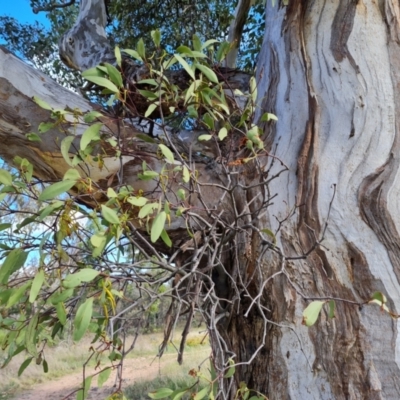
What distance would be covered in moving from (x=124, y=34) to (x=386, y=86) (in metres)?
3.67

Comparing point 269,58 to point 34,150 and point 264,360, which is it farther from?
point 264,360

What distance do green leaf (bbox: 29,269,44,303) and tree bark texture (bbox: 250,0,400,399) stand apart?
57cm

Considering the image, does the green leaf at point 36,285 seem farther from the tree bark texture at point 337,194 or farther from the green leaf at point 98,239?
the tree bark texture at point 337,194

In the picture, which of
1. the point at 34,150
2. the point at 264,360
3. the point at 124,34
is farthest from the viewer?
the point at 124,34

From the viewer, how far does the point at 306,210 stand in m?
1.24

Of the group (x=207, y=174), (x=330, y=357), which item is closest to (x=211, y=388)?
(x=330, y=357)

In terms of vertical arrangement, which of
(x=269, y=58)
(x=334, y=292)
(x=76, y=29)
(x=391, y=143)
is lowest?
(x=334, y=292)

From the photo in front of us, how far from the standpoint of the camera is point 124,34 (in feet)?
14.7

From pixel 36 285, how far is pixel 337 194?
0.83m

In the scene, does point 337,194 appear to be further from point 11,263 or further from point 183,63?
point 11,263

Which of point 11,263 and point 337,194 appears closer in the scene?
point 11,263

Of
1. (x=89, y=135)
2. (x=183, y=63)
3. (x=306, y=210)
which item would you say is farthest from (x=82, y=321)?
(x=306, y=210)

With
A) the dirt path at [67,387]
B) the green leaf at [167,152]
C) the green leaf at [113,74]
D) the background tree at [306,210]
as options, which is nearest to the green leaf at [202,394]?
the background tree at [306,210]

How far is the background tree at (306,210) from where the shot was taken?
1.08m
